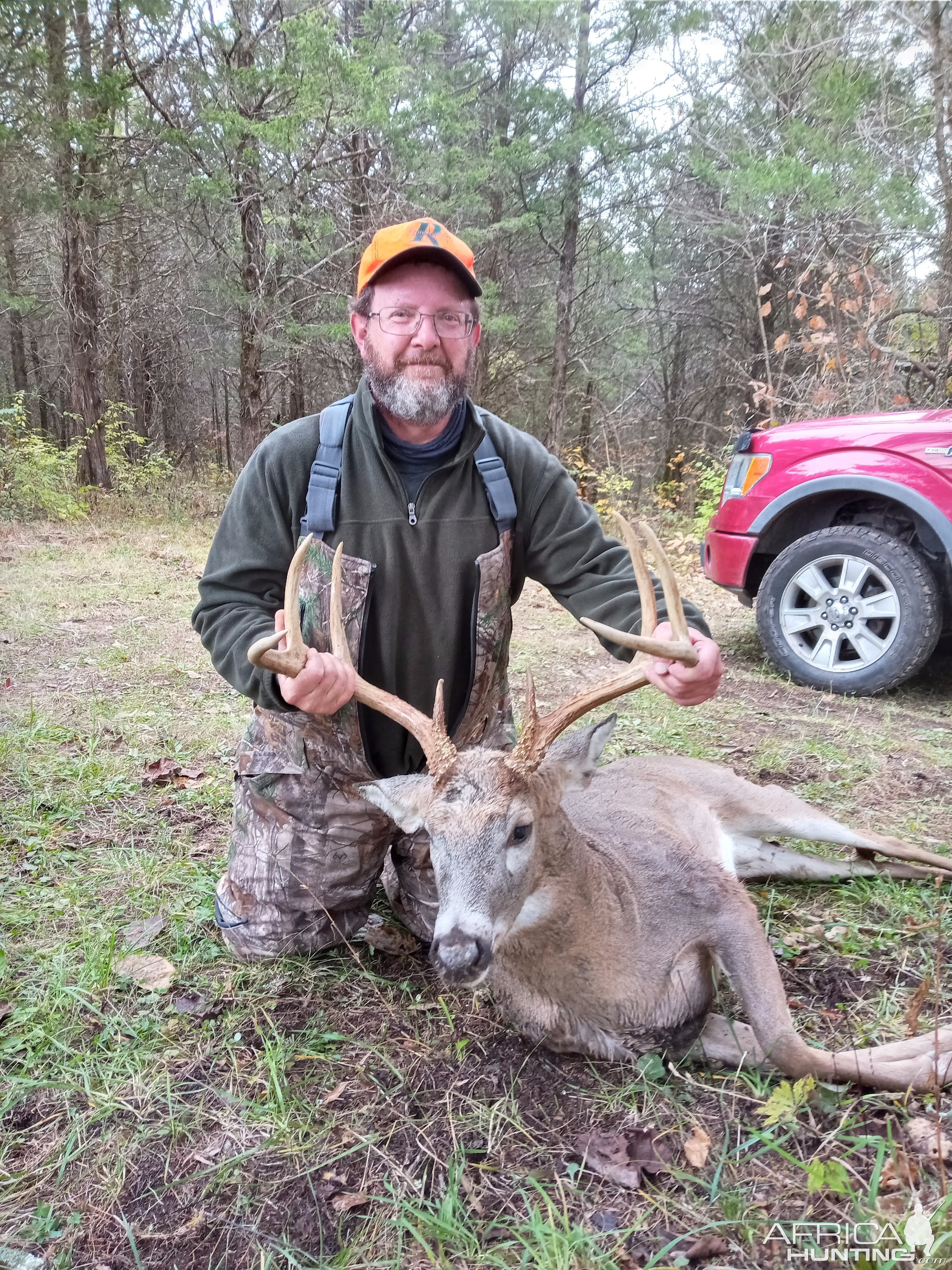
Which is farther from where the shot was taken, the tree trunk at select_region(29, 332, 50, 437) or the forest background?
the tree trunk at select_region(29, 332, 50, 437)

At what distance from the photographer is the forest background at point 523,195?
10.2m

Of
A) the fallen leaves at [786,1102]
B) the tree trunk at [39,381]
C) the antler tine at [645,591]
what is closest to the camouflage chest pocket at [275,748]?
the antler tine at [645,591]

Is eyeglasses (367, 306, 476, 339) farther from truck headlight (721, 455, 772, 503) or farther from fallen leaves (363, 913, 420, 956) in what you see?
truck headlight (721, 455, 772, 503)

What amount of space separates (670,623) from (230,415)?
103 ft

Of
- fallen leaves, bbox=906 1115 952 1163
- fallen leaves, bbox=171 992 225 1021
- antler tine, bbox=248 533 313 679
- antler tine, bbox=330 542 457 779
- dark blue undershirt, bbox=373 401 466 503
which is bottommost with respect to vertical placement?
fallen leaves, bbox=171 992 225 1021

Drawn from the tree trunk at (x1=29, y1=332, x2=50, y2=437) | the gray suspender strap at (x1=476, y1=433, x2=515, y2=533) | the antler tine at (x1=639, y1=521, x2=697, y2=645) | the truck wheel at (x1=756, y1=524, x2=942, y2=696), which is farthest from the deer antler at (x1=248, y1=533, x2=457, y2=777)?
the tree trunk at (x1=29, y1=332, x2=50, y2=437)

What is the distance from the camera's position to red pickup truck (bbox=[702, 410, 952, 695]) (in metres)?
5.39

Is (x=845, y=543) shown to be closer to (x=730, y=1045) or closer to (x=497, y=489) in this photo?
(x=497, y=489)

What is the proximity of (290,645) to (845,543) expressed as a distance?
4362 mm

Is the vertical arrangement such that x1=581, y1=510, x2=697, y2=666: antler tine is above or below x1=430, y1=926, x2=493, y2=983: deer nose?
above

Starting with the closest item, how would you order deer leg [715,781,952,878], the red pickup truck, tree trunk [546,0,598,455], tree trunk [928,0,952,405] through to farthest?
1. deer leg [715,781,952,878]
2. the red pickup truck
3. tree trunk [928,0,952,405]
4. tree trunk [546,0,598,455]

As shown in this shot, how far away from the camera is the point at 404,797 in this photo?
8.52 feet

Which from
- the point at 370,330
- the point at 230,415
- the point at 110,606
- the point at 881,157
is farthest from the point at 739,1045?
the point at 230,415

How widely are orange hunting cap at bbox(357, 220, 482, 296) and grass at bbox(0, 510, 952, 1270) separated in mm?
2534
